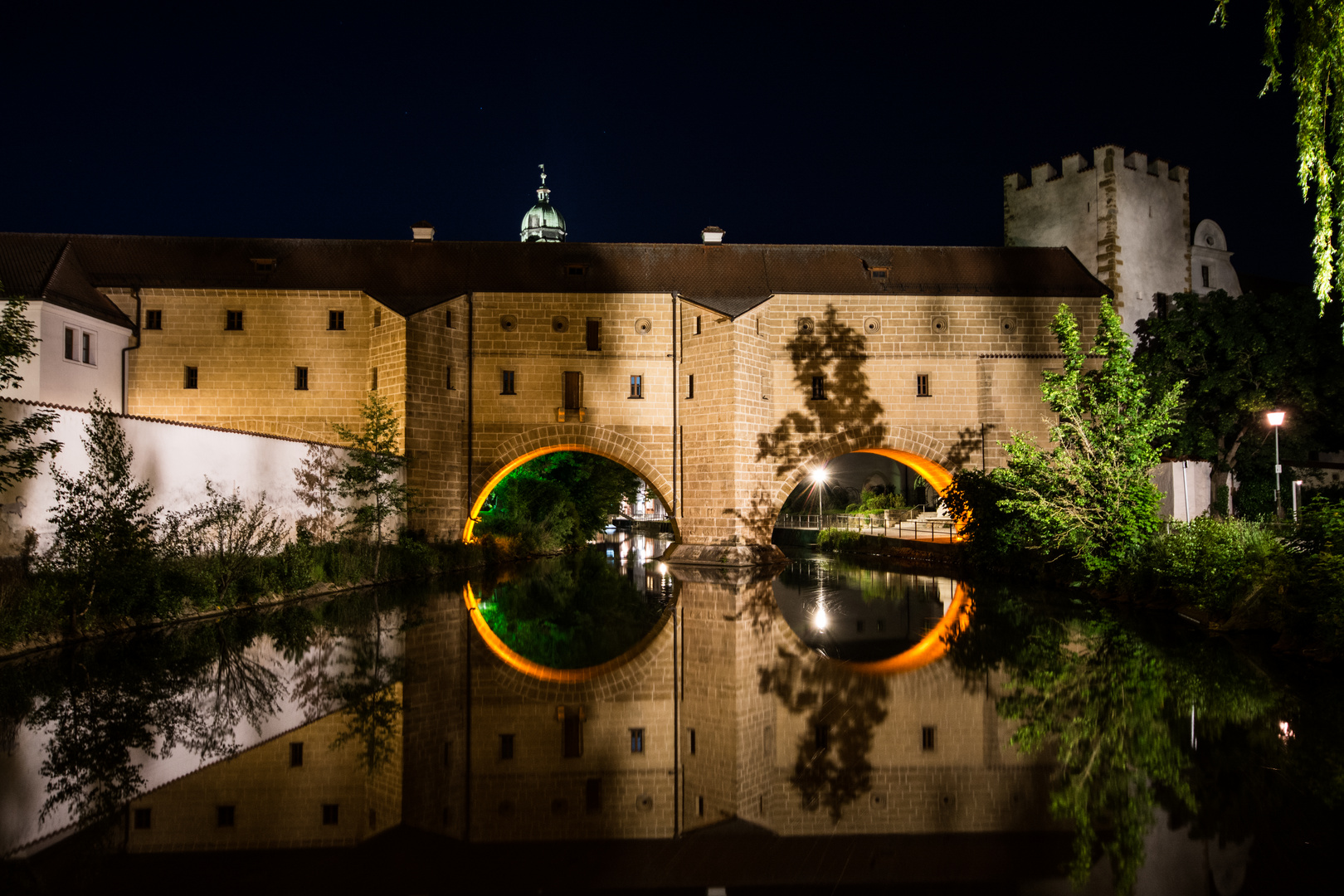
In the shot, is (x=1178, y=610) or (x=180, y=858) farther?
(x=1178, y=610)

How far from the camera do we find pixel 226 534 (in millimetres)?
15273

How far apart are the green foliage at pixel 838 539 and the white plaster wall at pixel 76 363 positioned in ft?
76.1

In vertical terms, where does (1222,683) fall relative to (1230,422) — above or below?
below

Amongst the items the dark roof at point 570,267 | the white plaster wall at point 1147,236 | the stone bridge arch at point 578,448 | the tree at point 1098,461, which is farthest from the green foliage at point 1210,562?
the white plaster wall at point 1147,236

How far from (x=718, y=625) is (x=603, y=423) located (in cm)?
1329

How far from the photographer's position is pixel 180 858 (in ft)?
14.2

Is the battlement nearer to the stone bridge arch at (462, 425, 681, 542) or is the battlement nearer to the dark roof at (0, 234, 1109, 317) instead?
the dark roof at (0, 234, 1109, 317)

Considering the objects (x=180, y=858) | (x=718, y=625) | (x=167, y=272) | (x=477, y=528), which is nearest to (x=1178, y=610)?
(x=718, y=625)

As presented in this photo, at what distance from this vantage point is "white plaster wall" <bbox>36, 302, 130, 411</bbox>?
21.3 m

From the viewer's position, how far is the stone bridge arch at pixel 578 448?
2481cm

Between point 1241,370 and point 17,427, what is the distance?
2909 centimetres

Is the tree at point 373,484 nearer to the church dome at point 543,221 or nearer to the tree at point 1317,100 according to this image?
the tree at point 1317,100

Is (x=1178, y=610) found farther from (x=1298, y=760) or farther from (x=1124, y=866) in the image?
(x=1124, y=866)

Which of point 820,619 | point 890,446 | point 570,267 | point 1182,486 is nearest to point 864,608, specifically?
point 820,619
